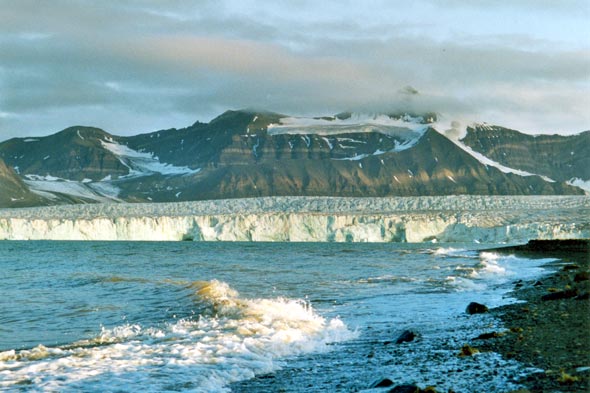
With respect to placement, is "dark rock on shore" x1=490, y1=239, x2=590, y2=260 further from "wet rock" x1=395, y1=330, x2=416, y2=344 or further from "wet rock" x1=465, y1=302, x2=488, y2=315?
"wet rock" x1=395, y1=330, x2=416, y2=344

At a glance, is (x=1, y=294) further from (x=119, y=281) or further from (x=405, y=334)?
(x=405, y=334)

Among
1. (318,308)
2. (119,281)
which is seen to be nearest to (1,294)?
(119,281)

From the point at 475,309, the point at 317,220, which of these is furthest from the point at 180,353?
the point at 317,220

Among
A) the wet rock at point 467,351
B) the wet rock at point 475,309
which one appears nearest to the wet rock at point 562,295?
the wet rock at point 475,309

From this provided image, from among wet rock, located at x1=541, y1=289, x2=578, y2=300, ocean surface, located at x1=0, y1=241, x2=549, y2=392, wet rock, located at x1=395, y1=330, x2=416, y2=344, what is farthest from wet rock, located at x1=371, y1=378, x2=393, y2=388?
wet rock, located at x1=541, y1=289, x2=578, y2=300

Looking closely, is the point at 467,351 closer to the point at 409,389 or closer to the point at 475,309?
the point at 409,389
